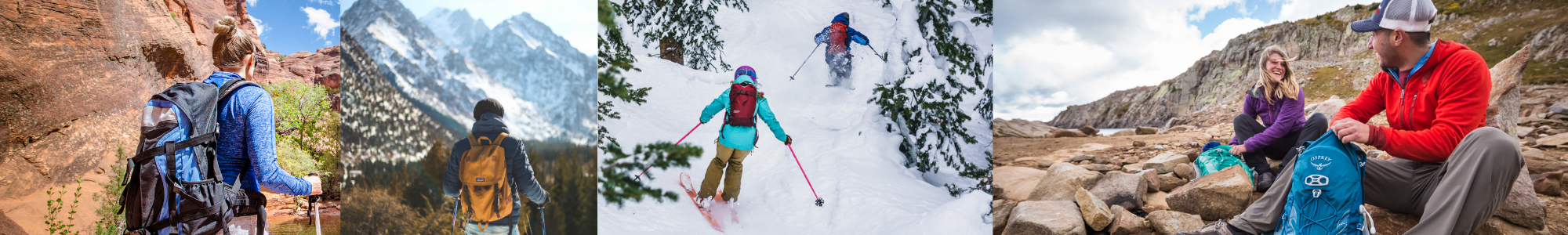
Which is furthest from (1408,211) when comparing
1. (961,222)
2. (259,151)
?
(259,151)

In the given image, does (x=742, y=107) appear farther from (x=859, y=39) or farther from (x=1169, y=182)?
(x=1169, y=182)

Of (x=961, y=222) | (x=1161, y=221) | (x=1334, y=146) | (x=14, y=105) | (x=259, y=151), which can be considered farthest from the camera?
(x=14, y=105)

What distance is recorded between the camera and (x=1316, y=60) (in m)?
2.24

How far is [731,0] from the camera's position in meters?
2.75

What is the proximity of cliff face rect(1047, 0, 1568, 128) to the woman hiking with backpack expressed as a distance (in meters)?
0.04

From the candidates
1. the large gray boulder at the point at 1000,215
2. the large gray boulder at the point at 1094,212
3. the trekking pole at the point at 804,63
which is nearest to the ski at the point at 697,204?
the trekking pole at the point at 804,63

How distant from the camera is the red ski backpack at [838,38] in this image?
2.77m

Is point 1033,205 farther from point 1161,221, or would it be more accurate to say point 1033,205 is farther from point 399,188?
point 399,188

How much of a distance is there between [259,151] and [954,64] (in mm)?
2863

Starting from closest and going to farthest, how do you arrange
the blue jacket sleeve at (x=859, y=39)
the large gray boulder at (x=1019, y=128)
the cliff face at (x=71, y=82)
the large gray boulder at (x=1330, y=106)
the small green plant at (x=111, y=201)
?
the large gray boulder at (x=1330, y=106) → the blue jacket sleeve at (x=859, y=39) → the large gray boulder at (x=1019, y=128) → the cliff face at (x=71, y=82) → the small green plant at (x=111, y=201)

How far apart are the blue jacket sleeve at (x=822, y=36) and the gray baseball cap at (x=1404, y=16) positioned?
2.13m

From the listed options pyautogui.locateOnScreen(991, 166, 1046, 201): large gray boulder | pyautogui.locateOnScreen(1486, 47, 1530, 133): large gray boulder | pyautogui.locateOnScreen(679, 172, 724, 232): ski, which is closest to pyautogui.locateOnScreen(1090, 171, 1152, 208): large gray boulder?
pyautogui.locateOnScreen(991, 166, 1046, 201): large gray boulder

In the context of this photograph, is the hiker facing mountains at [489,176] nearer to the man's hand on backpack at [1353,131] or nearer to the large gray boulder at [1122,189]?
the large gray boulder at [1122,189]

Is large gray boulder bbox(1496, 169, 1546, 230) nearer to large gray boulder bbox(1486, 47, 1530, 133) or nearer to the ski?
large gray boulder bbox(1486, 47, 1530, 133)
